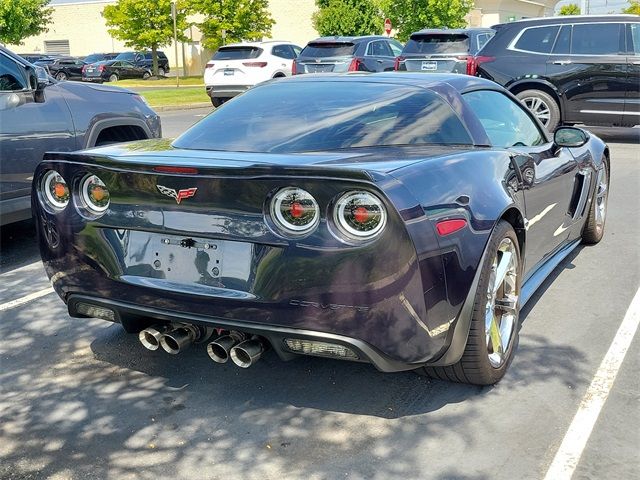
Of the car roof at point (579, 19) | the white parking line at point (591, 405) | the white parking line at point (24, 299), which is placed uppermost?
the car roof at point (579, 19)

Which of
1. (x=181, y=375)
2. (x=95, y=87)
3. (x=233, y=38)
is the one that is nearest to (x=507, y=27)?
(x=95, y=87)

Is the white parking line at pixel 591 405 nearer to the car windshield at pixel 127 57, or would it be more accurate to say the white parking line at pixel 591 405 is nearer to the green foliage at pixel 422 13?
the green foliage at pixel 422 13

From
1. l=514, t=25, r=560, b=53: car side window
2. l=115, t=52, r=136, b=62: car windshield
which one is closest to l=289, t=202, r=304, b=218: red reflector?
l=514, t=25, r=560, b=53: car side window

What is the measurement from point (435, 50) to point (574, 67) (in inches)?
194

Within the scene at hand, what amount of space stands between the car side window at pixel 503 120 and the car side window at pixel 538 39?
8.44 meters

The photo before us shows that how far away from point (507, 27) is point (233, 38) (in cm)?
3090

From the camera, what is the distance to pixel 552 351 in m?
4.18

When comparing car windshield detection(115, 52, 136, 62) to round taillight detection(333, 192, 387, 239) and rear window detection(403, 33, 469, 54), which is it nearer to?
rear window detection(403, 33, 469, 54)

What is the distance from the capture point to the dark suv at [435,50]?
646 inches

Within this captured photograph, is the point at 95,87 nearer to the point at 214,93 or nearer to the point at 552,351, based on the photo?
the point at 552,351

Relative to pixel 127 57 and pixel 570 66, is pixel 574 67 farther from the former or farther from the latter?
pixel 127 57

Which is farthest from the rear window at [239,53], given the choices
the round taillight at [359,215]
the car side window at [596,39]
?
the round taillight at [359,215]

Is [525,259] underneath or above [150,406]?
above

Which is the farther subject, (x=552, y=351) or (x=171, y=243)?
(x=552, y=351)
